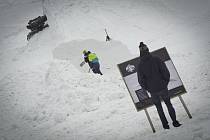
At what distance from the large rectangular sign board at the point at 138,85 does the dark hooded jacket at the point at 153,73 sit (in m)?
0.53

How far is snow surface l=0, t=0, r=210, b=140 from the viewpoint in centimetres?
958

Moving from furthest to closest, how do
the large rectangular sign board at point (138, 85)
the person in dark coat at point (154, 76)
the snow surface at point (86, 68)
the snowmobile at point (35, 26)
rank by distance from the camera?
the snowmobile at point (35, 26), the snow surface at point (86, 68), the large rectangular sign board at point (138, 85), the person in dark coat at point (154, 76)

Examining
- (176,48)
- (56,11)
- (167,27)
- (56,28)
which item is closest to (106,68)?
(176,48)

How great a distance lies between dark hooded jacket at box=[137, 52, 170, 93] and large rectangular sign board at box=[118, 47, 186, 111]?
0.53 m

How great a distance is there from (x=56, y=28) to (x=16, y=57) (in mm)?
4410

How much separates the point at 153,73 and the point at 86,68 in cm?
1185

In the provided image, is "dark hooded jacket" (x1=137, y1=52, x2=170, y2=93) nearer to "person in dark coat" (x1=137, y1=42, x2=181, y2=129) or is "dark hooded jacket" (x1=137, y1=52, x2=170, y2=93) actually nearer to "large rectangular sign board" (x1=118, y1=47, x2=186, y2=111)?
"person in dark coat" (x1=137, y1=42, x2=181, y2=129)

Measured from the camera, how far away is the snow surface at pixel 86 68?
9578 millimetres

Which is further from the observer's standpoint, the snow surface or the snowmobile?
the snowmobile

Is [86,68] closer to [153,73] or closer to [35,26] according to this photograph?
[35,26]

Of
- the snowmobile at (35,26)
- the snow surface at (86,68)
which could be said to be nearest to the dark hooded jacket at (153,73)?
the snow surface at (86,68)

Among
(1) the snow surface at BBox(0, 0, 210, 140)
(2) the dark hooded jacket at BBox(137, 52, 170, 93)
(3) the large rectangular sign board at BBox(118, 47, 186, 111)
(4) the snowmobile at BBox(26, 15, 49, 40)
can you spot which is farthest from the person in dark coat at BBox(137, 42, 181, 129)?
(4) the snowmobile at BBox(26, 15, 49, 40)

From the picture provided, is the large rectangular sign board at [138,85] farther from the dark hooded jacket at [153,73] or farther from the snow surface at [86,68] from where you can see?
the snow surface at [86,68]

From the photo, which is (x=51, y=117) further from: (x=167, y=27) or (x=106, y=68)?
(x=167, y=27)
